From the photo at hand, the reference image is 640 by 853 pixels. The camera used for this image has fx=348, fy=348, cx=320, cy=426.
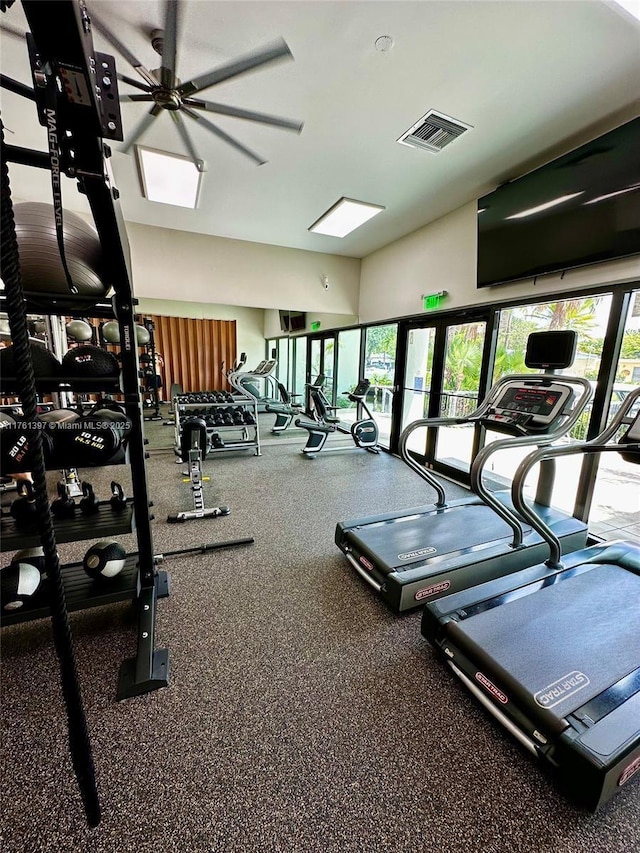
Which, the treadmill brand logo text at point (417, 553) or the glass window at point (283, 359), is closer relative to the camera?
the treadmill brand logo text at point (417, 553)

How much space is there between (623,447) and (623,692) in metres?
1.23

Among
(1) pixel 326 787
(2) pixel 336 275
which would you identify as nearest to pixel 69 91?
(1) pixel 326 787

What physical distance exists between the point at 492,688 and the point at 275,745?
97 centimetres

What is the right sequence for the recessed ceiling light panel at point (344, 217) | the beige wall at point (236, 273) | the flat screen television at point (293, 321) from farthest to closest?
the flat screen television at point (293, 321) → the beige wall at point (236, 273) → the recessed ceiling light panel at point (344, 217)

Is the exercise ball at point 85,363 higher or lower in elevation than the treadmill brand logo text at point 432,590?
higher

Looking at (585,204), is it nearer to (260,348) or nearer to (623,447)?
(623,447)

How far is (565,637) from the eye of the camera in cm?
171

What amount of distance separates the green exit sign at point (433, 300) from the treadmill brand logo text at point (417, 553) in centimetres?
334

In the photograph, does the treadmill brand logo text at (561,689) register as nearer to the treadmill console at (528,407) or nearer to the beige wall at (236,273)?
the treadmill console at (528,407)

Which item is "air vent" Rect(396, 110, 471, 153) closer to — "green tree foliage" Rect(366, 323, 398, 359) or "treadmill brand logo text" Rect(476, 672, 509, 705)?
"green tree foliage" Rect(366, 323, 398, 359)

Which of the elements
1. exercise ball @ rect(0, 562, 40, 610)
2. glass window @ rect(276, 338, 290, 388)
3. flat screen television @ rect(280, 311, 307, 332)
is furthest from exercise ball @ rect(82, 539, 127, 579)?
glass window @ rect(276, 338, 290, 388)

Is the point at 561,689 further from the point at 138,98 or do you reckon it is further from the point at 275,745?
the point at 138,98

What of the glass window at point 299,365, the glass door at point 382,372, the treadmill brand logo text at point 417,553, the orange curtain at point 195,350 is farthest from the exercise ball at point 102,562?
the orange curtain at point 195,350

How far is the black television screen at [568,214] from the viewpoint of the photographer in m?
2.50
